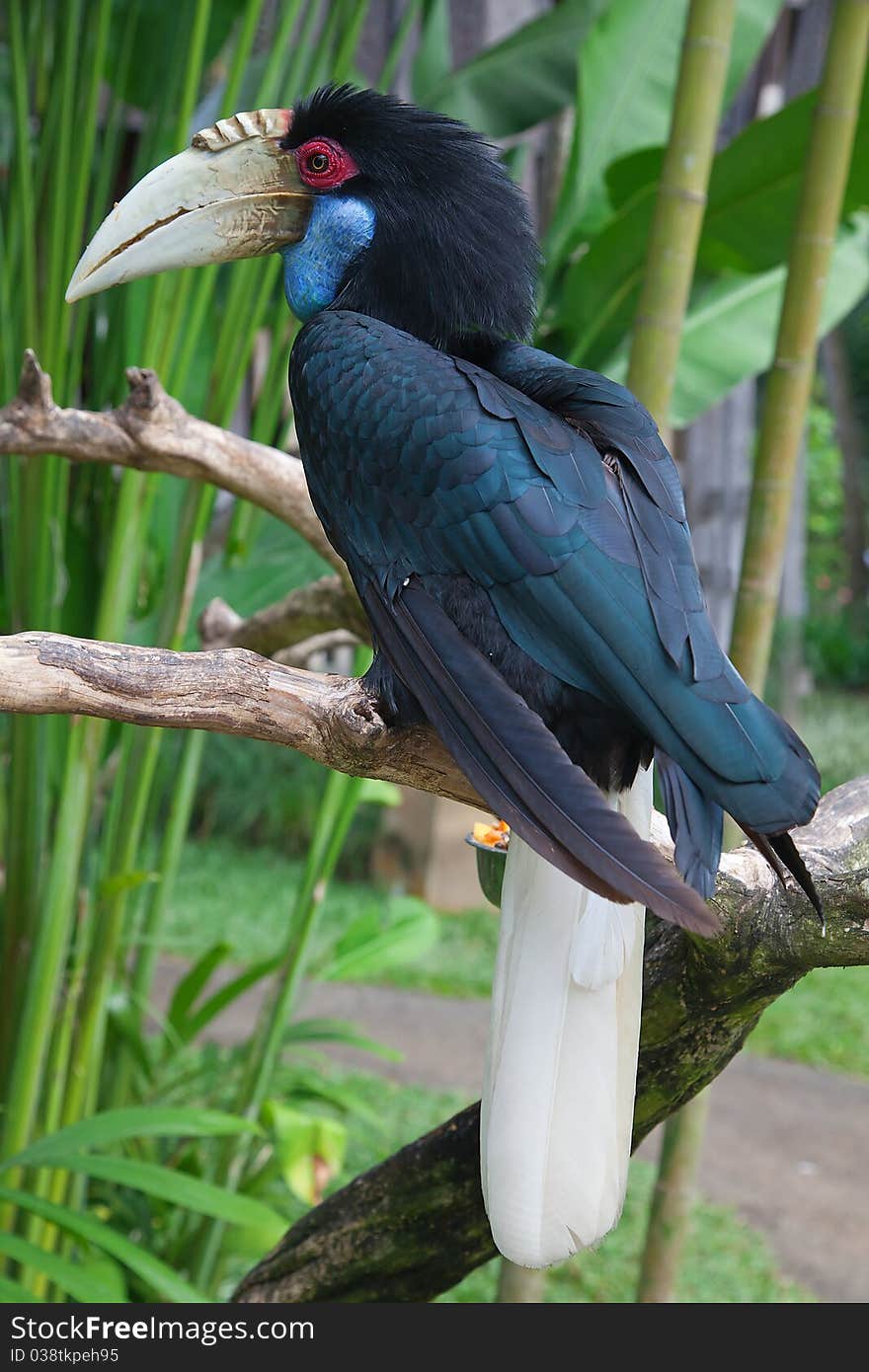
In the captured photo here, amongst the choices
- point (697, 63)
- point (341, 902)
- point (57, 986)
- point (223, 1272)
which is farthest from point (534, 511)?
point (341, 902)

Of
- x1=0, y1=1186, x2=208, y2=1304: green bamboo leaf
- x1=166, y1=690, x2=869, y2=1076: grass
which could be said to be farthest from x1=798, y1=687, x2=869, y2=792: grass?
x1=0, y1=1186, x2=208, y2=1304: green bamboo leaf

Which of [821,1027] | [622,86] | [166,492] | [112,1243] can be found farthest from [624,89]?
[821,1027]

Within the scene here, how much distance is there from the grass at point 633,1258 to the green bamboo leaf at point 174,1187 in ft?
2.47

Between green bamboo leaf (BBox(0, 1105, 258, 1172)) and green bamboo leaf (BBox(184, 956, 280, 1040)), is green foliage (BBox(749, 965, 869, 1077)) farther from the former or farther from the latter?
green bamboo leaf (BBox(0, 1105, 258, 1172))

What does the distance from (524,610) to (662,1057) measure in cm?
53

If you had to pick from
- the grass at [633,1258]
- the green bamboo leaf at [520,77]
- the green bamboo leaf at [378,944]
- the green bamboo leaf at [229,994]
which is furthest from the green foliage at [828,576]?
the green bamboo leaf at [229,994]

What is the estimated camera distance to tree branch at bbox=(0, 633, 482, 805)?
4.23 feet

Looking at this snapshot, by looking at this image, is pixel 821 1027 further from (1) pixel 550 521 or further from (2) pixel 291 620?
(1) pixel 550 521

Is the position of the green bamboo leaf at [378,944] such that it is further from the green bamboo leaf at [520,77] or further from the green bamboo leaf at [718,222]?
the green bamboo leaf at [520,77]

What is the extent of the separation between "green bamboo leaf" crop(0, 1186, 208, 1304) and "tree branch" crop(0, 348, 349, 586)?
0.98 metres

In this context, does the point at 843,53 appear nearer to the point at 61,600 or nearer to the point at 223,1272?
the point at 61,600

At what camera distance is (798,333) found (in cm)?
194

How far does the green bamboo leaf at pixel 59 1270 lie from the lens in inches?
67.3

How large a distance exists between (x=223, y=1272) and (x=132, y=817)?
2.93 ft
